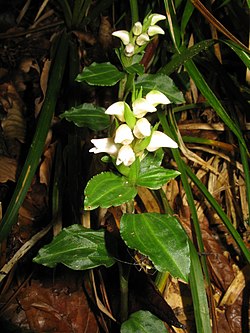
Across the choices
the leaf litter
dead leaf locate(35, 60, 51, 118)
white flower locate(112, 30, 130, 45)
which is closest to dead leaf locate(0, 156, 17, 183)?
the leaf litter

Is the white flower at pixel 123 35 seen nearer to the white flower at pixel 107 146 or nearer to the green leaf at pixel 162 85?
the green leaf at pixel 162 85

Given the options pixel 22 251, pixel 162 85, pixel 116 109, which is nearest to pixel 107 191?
pixel 116 109

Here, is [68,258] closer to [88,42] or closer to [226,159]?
[226,159]

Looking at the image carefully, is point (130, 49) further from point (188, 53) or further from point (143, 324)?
point (143, 324)

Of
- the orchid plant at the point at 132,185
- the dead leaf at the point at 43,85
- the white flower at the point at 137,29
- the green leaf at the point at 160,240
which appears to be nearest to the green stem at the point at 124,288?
the orchid plant at the point at 132,185

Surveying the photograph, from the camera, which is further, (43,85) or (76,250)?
(43,85)

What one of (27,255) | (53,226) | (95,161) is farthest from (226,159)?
(27,255)

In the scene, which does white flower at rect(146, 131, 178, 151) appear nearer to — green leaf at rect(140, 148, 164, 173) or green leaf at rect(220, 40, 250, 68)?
green leaf at rect(140, 148, 164, 173)
